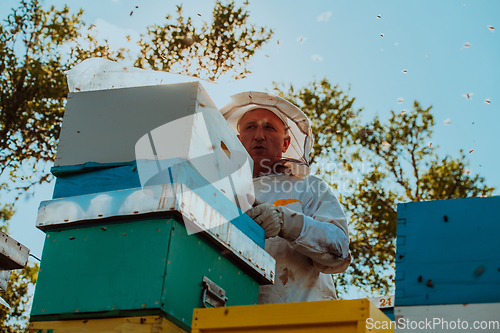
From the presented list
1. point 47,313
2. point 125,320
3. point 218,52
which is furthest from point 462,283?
point 218,52

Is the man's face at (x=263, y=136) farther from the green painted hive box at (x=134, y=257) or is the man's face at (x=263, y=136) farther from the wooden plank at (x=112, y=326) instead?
the wooden plank at (x=112, y=326)

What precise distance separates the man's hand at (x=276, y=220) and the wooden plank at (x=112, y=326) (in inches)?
38.2

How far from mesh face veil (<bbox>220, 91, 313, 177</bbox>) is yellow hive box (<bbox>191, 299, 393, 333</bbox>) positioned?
236 cm

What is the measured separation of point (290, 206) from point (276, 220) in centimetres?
64

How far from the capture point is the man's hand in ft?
10.7

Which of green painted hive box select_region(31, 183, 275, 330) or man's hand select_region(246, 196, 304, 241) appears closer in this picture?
green painted hive box select_region(31, 183, 275, 330)

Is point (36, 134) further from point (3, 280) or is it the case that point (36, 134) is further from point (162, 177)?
point (162, 177)

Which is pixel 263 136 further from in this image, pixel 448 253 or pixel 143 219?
pixel 448 253

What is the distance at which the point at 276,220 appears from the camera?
3.27m

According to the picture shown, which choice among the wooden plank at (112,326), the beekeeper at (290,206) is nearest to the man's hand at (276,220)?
the beekeeper at (290,206)

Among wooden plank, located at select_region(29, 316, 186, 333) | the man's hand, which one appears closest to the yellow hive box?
wooden plank, located at select_region(29, 316, 186, 333)

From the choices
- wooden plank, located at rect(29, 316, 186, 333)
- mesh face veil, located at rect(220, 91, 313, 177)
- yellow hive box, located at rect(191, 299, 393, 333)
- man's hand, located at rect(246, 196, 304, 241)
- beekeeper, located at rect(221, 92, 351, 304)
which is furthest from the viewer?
mesh face veil, located at rect(220, 91, 313, 177)

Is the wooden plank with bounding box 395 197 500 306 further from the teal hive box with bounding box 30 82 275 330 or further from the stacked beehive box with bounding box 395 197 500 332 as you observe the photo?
the teal hive box with bounding box 30 82 275 330

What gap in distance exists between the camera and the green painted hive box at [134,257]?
2355mm
